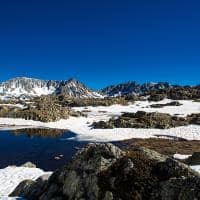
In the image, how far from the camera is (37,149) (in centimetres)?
4469

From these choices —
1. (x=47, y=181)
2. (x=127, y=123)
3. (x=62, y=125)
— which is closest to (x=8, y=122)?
(x=62, y=125)

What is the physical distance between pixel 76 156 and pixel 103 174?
6.38ft

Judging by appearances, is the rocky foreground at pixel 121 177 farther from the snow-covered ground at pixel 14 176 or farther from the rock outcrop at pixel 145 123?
the rock outcrop at pixel 145 123

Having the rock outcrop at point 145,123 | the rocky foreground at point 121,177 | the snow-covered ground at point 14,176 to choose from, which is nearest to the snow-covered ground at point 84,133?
the snow-covered ground at point 14,176

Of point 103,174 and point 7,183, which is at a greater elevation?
point 103,174

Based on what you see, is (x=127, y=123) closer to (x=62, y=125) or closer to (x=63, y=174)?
(x=62, y=125)

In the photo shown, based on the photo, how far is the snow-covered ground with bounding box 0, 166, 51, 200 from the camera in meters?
23.9


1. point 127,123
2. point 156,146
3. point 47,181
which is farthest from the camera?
point 127,123

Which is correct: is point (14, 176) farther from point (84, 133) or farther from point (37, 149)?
point (84, 133)

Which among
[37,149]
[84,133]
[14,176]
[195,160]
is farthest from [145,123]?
[14,176]

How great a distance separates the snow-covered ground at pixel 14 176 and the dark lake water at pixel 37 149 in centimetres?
406

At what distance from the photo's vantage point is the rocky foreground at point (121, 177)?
1193 cm

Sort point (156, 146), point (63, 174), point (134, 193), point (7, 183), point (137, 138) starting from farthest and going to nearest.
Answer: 1. point (137, 138)
2. point (156, 146)
3. point (7, 183)
4. point (63, 174)
5. point (134, 193)

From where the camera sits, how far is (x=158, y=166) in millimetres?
13258
